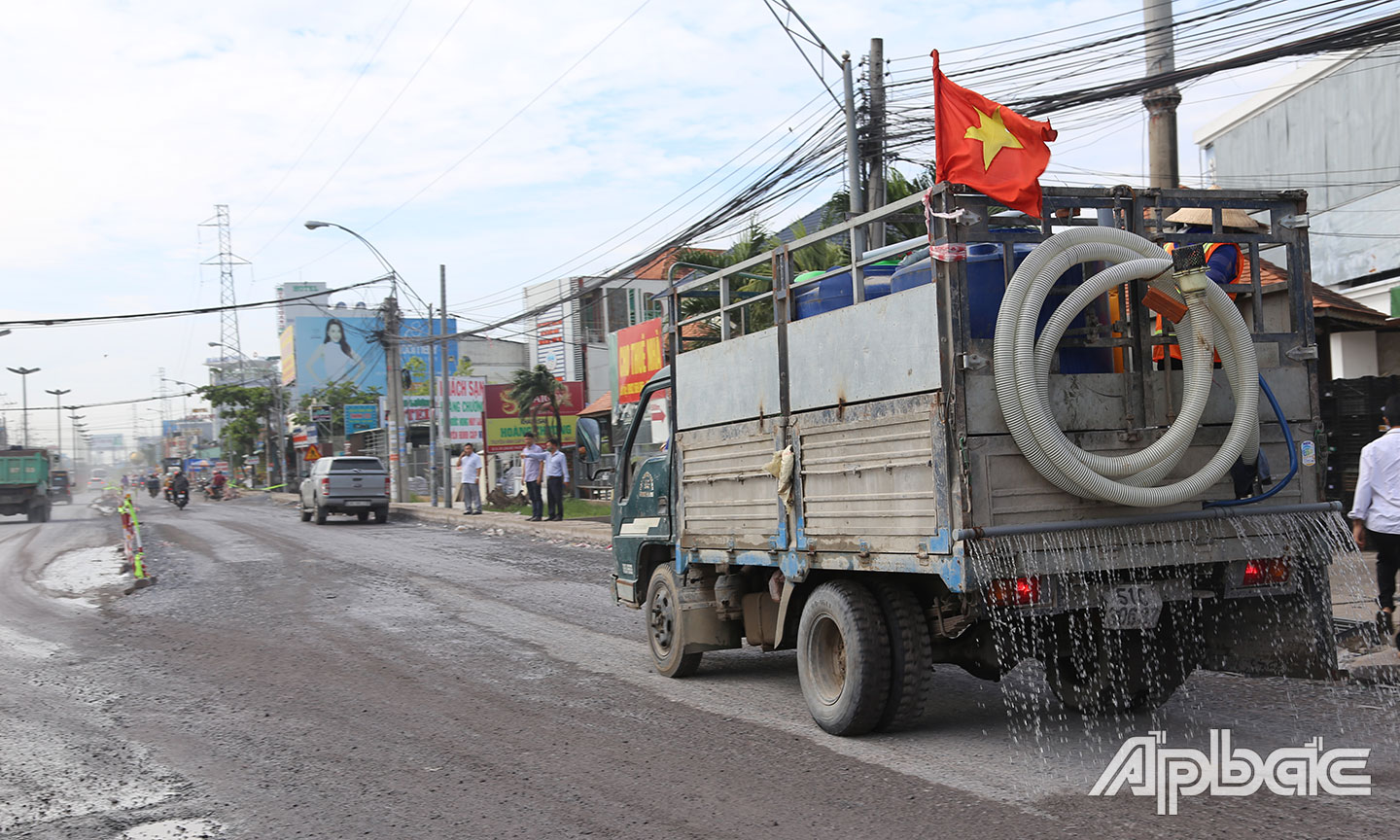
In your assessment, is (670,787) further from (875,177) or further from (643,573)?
(875,177)

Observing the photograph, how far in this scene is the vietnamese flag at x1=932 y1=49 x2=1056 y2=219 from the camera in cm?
542

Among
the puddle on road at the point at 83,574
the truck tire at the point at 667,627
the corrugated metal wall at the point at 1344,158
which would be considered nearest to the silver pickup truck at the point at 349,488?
the puddle on road at the point at 83,574

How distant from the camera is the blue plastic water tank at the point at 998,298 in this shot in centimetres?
546

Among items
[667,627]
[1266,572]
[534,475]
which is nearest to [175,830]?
[667,627]

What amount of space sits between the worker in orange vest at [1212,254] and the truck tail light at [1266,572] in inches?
40.5

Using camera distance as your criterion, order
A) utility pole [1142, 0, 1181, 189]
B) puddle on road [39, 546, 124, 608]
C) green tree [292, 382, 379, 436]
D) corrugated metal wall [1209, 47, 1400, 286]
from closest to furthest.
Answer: utility pole [1142, 0, 1181, 189] → puddle on road [39, 546, 124, 608] → corrugated metal wall [1209, 47, 1400, 286] → green tree [292, 382, 379, 436]

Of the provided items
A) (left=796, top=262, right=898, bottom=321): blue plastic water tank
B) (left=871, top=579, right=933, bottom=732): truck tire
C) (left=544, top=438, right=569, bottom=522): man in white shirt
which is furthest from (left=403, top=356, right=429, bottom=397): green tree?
(left=871, top=579, right=933, bottom=732): truck tire

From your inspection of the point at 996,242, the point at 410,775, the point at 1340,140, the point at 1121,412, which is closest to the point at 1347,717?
the point at 1121,412

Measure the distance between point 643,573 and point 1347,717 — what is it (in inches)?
184

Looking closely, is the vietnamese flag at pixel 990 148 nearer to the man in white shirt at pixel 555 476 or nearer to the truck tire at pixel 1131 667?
the truck tire at pixel 1131 667

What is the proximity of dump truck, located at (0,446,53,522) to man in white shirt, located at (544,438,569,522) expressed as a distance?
75.1ft

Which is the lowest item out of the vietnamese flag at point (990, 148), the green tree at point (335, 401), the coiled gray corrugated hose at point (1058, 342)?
the coiled gray corrugated hose at point (1058, 342)

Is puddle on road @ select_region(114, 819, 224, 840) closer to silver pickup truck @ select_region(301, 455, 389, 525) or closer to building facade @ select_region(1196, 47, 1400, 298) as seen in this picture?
building facade @ select_region(1196, 47, 1400, 298)

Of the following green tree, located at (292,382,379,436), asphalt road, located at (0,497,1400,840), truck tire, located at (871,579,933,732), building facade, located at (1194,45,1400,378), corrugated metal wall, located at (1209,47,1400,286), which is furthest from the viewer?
green tree, located at (292,382,379,436)
